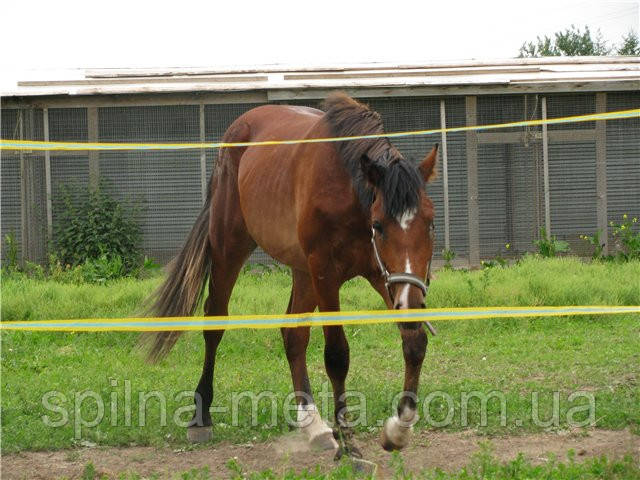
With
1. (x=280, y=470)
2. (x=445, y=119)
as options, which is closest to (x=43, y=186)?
(x=445, y=119)

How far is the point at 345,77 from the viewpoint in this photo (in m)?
13.2

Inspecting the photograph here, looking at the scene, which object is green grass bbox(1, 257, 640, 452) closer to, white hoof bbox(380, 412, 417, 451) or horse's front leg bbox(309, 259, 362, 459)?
horse's front leg bbox(309, 259, 362, 459)

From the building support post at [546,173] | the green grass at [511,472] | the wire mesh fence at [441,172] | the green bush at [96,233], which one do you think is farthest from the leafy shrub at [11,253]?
the green grass at [511,472]

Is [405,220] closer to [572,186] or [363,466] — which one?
[363,466]

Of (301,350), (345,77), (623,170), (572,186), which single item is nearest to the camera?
(301,350)

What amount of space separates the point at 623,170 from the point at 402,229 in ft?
31.7

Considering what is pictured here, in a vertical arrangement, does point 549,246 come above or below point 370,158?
below

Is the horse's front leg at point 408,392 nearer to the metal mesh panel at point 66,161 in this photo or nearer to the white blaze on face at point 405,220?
the white blaze on face at point 405,220

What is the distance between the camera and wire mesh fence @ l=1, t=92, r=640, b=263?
12148 mm

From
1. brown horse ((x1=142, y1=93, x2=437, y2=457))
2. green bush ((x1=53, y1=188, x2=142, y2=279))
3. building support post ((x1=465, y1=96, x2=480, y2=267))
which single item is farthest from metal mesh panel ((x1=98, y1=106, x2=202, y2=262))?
brown horse ((x1=142, y1=93, x2=437, y2=457))

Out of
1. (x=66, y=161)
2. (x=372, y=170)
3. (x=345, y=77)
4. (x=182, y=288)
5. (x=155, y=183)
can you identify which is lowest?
(x=182, y=288)

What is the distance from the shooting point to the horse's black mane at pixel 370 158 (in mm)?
4227

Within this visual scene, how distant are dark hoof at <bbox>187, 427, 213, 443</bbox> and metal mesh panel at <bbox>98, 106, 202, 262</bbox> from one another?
680cm

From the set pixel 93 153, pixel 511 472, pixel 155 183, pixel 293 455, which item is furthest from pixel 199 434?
pixel 93 153
